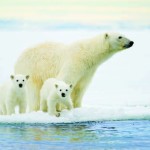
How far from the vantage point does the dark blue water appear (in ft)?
19.0

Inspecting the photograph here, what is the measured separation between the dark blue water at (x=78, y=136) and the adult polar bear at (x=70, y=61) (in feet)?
1.87

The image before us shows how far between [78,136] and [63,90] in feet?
1.77

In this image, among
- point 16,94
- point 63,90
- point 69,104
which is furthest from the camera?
point 16,94

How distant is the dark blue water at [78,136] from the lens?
580 centimetres

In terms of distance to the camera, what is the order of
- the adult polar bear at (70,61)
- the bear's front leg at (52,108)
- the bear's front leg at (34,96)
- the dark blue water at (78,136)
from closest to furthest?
the dark blue water at (78,136)
the bear's front leg at (52,108)
the adult polar bear at (70,61)
the bear's front leg at (34,96)

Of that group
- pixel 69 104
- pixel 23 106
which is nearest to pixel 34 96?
pixel 23 106

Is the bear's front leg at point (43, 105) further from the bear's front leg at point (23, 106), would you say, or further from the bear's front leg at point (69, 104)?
the bear's front leg at point (69, 104)

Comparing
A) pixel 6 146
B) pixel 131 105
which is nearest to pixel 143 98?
pixel 131 105

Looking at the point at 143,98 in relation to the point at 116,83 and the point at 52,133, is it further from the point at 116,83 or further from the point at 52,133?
the point at 52,133

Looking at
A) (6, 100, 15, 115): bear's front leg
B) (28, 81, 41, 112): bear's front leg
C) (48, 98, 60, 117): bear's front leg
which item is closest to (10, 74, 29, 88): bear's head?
(6, 100, 15, 115): bear's front leg

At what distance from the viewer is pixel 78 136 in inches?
244

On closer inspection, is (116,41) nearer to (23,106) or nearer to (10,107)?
(23,106)

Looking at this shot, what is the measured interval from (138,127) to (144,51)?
3.61 meters

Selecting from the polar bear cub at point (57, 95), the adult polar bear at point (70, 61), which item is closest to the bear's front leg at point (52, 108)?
the polar bear cub at point (57, 95)
